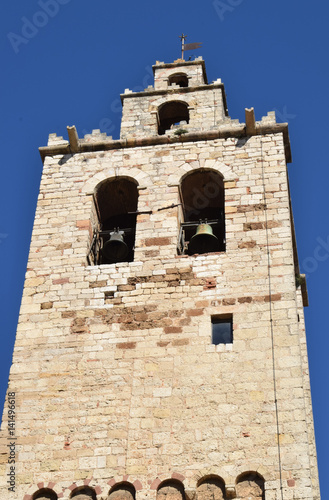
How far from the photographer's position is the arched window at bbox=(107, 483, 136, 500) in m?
15.8

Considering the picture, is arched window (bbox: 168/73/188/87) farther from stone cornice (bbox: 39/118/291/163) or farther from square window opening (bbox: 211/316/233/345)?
square window opening (bbox: 211/316/233/345)

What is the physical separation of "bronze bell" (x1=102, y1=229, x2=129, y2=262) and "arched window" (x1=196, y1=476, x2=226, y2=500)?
566 centimetres

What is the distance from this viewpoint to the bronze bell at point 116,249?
66.5 ft

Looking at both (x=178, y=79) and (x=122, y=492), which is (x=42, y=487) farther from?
(x=178, y=79)

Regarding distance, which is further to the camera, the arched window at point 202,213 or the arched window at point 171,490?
the arched window at point 202,213

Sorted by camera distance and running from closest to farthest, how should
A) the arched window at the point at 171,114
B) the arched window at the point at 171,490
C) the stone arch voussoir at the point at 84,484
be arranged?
the arched window at the point at 171,490 < the stone arch voussoir at the point at 84,484 < the arched window at the point at 171,114

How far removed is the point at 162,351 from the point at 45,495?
305cm

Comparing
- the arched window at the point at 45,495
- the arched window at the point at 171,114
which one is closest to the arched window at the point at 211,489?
the arched window at the point at 45,495

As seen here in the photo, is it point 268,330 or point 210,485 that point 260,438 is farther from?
point 268,330

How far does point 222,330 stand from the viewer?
17969mm

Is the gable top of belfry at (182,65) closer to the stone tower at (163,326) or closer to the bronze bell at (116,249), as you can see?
the stone tower at (163,326)

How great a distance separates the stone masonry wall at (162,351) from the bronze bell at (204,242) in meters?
0.44

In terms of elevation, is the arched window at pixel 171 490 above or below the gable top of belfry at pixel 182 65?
below

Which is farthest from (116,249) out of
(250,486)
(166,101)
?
(250,486)
